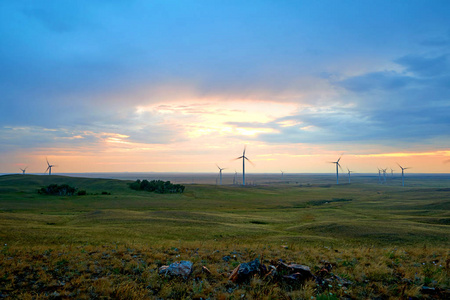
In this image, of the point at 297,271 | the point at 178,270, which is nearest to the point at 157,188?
the point at 178,270

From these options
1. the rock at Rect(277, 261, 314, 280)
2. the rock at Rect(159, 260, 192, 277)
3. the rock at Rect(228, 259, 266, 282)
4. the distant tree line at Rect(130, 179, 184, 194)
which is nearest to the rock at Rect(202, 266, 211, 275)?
the rock at Rect(159, 260, 192, 277)

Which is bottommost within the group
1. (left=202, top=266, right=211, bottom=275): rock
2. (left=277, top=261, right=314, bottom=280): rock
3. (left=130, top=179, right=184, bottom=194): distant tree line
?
(left=130, top=179, right=184, bottom=194): distant tree line

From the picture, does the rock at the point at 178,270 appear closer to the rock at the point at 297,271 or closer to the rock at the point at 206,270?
the rock at the point at 206,270

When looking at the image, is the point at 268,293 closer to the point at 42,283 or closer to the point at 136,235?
the point at 42,283

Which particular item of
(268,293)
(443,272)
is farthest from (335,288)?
(443,272)

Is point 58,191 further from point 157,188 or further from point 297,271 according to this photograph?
point 297,271

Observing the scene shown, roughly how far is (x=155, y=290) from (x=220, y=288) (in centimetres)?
259

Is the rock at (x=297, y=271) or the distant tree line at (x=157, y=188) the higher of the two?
the rock at (x=297, y=271)

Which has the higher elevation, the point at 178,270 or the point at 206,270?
the point at 178,270

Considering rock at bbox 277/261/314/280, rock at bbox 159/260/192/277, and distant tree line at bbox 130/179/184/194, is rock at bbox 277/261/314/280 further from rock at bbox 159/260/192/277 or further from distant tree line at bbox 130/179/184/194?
distant tree line at bbox 130/179/184/194

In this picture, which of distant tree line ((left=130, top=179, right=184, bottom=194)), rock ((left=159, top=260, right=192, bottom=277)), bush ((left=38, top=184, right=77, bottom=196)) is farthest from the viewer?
distant tree line ((left=130, top=179, right=184, bottom=194))

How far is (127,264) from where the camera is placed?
43.5ft

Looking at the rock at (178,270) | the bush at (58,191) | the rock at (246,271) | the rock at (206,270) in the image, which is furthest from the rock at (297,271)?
the bush at (58,191)

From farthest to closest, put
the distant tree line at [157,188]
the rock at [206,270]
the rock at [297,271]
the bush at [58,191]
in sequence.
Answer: the distant tree line at [157,188], the bush at [58,191], the rock at [206,270], the rock at [297,271]
